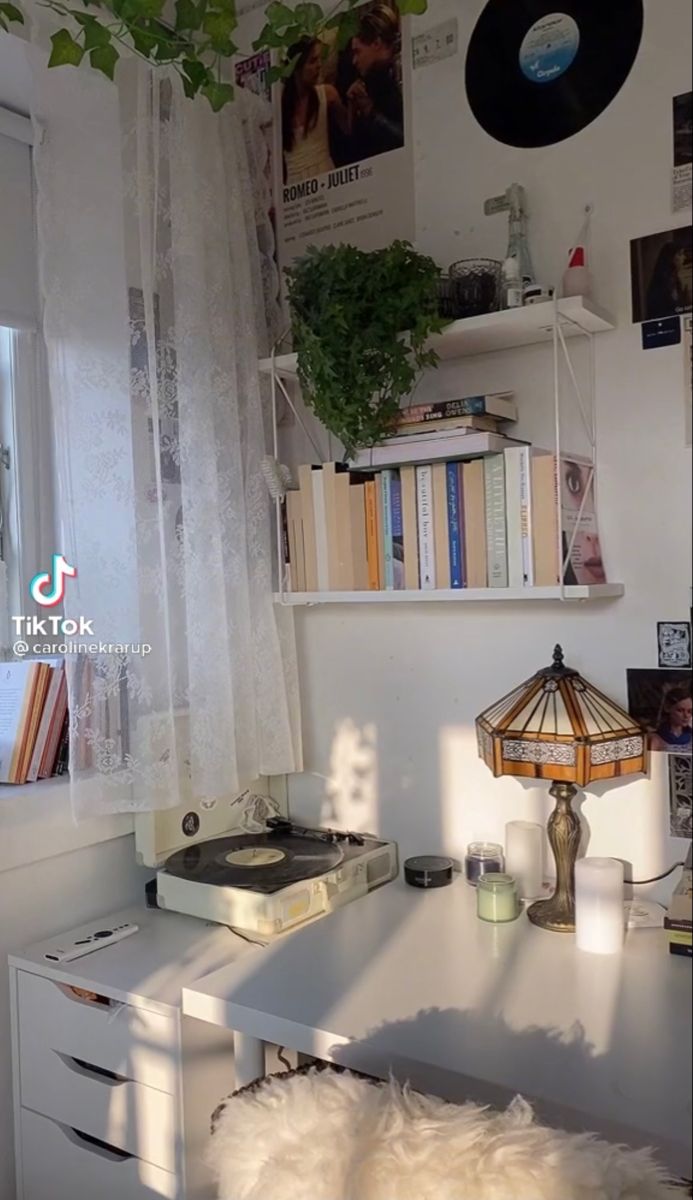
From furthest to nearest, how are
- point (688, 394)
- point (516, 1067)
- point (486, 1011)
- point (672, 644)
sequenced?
1. point (672, 644)
2. point (486, 1011)
3. point (516, 1067)
4. point (688, 394)

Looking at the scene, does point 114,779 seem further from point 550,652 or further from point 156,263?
point 156,263

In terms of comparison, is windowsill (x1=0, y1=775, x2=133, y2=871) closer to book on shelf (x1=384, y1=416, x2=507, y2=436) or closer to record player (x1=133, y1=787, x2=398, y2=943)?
record player (x1=133, y1=787, x2=398, y2=943)

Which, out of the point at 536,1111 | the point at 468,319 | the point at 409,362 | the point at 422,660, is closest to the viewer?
the point at 536,1111

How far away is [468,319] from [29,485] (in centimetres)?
86

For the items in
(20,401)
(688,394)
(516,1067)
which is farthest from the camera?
(20,401)

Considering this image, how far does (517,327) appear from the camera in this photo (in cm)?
141

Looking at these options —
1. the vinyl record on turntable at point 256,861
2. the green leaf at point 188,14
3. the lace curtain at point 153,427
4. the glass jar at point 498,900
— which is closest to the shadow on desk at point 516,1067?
the glass jar at point 498,900

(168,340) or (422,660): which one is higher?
(168,340)

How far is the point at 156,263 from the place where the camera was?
152 cm

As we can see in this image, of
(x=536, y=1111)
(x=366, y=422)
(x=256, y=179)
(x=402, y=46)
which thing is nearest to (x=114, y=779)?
(x=366, y=422)

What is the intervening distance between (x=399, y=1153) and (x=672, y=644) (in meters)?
0.75

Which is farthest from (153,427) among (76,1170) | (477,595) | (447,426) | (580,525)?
(76,1170)

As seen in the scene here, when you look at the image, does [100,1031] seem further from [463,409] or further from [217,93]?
[217,93]

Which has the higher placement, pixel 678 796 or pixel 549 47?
pixel 549 47
